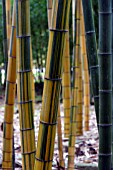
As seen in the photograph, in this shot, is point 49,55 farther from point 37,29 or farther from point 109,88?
point 37,29

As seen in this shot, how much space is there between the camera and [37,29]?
264 inches

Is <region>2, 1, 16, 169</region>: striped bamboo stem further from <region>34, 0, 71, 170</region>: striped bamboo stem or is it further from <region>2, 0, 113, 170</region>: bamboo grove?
<region>34, 0, 71, 170</region>: striped bamboo stem

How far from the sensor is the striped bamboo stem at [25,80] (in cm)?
99

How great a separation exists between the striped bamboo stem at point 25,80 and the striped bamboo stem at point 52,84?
8 cm

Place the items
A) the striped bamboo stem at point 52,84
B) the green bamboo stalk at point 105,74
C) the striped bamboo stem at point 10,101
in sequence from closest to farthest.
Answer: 1. the striped bamboo stem at point 52,84
2. the green bamboo stalk at point 105,74
3. the striped bamboo stem at point 10,101

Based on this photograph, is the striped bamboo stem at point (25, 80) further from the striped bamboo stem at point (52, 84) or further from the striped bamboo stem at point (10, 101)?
the striped bamboo stem at point (10, 101)

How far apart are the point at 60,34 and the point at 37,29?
5837 mm

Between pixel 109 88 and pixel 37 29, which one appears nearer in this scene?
pixel 109 88

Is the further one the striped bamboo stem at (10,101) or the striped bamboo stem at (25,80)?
the striped bamboo stem at (10,101)

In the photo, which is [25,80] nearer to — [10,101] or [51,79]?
[51,79]

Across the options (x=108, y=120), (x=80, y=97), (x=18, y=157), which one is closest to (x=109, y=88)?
(x=108, y=120)

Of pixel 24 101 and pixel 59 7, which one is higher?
pixel 59 7

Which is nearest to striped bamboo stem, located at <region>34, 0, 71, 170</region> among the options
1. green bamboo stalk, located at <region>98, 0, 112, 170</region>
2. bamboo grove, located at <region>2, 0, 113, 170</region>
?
bamboo grove, located at <region>2, 0, 113, 170</region>

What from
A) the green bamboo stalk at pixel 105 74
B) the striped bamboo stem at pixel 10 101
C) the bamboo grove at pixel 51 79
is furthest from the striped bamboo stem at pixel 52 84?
the striped bamboo stem at pixel 10 101
